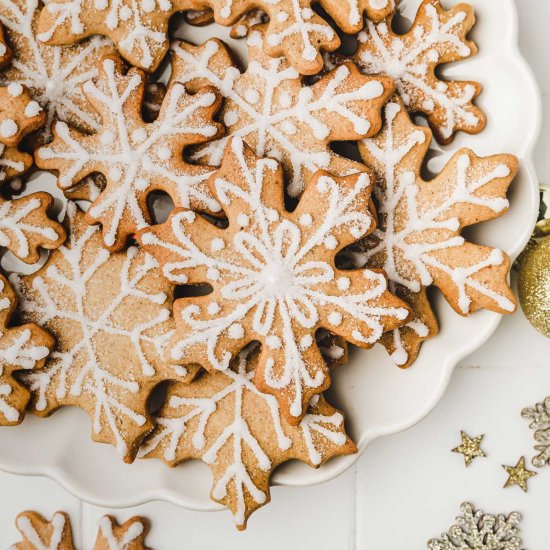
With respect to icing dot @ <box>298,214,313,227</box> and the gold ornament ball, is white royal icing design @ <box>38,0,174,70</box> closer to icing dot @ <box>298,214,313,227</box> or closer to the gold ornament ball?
icing dot @ <box>298,214,313,227</box>

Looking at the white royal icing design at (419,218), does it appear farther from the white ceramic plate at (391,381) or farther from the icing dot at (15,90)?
the icing dot at (15,90)

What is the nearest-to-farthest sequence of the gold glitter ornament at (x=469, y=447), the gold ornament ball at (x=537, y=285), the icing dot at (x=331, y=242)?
1. the icing dot at (x=331, y=242)
2. the gold ornament ball at (x=537, y=285)
3. the gold glitter ornament at (x=469, y=447)

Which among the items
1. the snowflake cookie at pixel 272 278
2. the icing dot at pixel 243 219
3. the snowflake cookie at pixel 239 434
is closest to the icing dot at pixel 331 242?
the snowflake cookie at pixel 272 278

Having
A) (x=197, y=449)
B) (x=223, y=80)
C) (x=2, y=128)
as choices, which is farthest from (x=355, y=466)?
(x=2, y=128)

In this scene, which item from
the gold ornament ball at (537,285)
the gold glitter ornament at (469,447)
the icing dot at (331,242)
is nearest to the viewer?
the icing dot at (331,242)

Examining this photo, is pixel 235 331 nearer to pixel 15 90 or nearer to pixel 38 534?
pixel 15 90

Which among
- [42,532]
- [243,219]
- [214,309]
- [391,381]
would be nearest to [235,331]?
[214,309]
